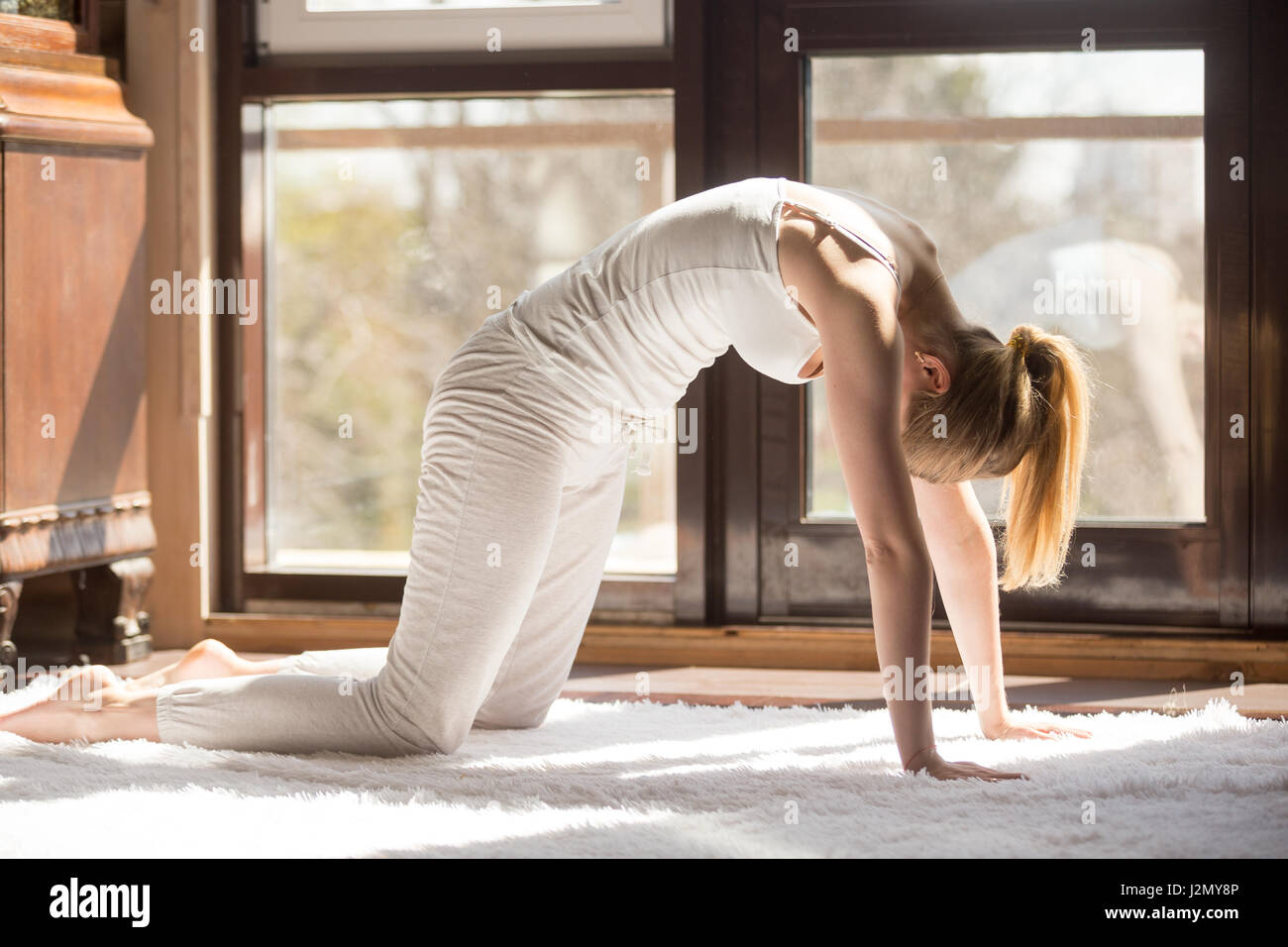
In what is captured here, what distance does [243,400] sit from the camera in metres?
2.94

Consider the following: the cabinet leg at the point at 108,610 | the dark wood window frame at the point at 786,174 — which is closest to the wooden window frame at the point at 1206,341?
the dark wood window frame at the point at 786,174

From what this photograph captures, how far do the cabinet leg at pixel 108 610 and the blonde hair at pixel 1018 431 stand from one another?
5.64 feet

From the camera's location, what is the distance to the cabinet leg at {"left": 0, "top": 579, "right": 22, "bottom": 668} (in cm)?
234

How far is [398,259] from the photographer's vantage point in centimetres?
292

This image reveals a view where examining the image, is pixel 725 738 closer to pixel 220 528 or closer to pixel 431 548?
pixel 431 548

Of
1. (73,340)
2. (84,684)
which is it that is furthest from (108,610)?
(84,684)

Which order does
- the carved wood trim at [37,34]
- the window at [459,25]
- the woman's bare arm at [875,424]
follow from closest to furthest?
the woman's bare arm at [875,424], the carved wood trim at [37,34], the window at [459,25]

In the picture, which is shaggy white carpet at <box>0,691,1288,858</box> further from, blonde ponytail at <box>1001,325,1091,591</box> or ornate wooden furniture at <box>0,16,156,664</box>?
ornate wooden furniture at <box>0,16,156,664</box>

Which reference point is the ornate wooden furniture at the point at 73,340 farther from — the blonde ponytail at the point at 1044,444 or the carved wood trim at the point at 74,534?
the blonde ponytail at the point at 1044,444

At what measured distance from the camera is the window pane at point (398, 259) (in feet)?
9.26

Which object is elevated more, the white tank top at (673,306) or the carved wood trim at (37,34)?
the carved wood trim at (37,34)

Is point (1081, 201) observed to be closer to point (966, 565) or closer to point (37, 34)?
point (966, 565)

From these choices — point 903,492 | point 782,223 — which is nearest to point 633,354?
point 782,223

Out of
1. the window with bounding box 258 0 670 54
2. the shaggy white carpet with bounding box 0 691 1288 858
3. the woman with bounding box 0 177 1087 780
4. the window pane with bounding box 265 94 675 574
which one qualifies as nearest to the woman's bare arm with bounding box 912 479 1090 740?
the woman with bounding box 0 177 1087 780
